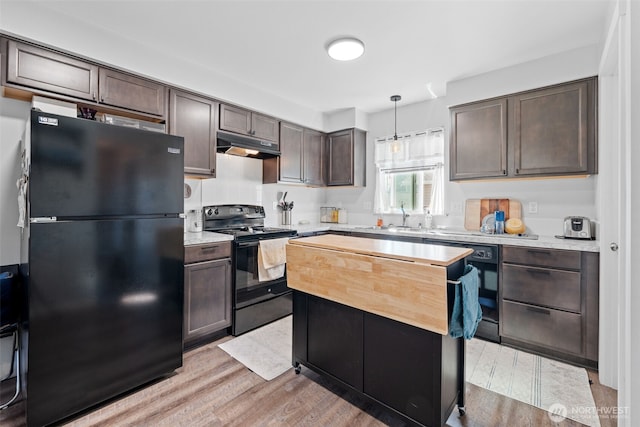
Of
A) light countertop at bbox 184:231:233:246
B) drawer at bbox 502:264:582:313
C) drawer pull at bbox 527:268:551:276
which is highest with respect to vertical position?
light countertop at bbox 184:231:233:246

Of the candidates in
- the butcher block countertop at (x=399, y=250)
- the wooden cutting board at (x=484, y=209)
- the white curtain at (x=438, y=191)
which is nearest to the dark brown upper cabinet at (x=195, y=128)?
the butcher block countertop at (x=399, y=250)

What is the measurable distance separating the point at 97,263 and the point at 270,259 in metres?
1.50

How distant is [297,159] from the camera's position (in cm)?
395

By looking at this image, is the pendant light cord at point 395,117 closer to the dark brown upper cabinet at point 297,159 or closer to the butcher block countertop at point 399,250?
the dark brown upper cabinet at point 297,159

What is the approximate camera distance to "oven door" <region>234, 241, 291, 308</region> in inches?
111

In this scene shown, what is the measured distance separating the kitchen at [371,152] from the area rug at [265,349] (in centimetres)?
147

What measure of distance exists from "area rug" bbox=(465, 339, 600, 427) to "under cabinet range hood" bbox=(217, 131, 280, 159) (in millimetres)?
2833

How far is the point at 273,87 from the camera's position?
3385 millimetres

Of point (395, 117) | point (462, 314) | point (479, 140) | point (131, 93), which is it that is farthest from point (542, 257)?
point (131, 93)

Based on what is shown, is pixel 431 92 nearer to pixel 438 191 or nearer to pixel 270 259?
pixel 438 191

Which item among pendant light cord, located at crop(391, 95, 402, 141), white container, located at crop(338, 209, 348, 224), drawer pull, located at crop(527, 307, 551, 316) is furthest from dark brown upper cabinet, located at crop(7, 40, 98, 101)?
drawer pull, located at crop(527, 307, 551, 316)

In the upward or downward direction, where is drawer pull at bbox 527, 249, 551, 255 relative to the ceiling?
downward

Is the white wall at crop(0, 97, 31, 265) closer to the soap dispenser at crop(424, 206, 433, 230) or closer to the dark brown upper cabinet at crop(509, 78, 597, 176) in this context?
the soap dispenser at crop(424, 206, 433, 230)

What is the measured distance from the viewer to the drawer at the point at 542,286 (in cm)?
229
